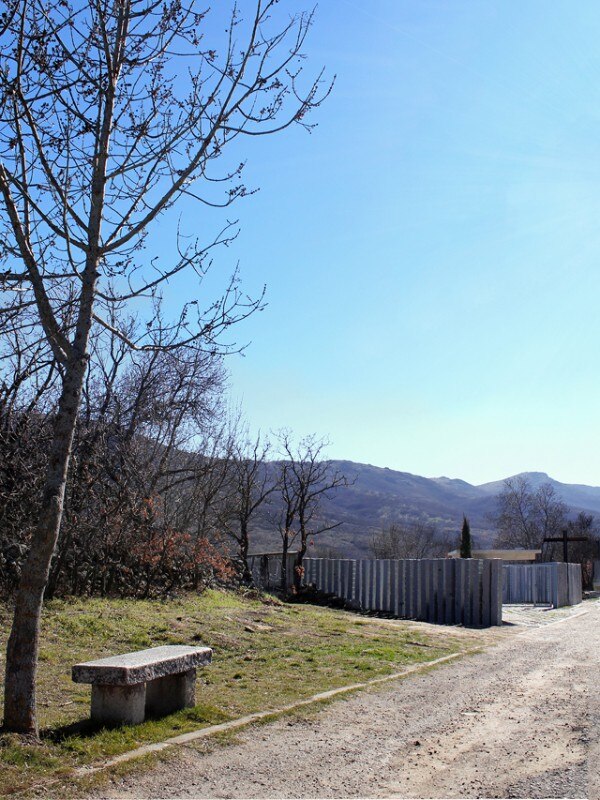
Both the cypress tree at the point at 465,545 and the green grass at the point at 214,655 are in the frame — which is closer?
the green grass at the point at 214,655

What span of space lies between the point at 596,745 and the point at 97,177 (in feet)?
18.9

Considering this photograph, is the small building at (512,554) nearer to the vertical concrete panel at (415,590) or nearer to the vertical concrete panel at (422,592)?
the vertical concrete panel at (415,590)

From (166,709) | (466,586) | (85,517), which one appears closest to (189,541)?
(85,517)

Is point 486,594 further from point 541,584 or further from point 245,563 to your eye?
point 541,584

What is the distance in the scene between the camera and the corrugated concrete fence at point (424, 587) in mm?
17281

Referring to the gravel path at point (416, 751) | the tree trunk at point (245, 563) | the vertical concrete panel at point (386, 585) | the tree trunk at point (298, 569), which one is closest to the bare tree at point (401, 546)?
the tree trunk at point (298, 569)

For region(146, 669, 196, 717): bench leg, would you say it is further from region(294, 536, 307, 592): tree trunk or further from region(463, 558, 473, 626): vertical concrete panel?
region(294, 536, 307, 592): tree trunk

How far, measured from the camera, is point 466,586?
1761 cm

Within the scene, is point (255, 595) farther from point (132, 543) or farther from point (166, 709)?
point (166, 709)

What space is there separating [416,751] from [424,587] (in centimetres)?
1297

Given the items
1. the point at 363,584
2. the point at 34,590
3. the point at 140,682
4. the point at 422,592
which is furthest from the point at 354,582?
the point at 34,590

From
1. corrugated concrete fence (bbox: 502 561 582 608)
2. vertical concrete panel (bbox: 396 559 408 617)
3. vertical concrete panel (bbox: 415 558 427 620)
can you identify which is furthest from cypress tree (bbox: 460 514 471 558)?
vertical concrete panel (bbox: 415 558 427 620)

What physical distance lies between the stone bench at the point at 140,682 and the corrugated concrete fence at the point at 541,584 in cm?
2029

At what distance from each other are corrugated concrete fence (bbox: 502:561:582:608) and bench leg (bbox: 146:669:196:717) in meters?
20.3
